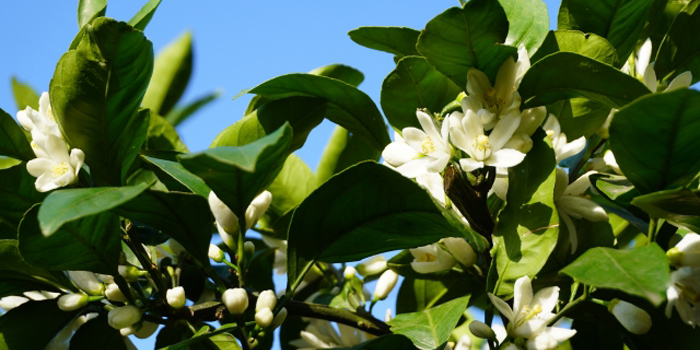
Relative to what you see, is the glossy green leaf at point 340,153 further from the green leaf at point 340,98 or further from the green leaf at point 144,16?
the green leaf at point 144,16

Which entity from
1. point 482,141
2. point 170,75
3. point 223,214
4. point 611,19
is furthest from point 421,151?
point 170,75

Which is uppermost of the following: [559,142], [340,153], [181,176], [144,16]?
[144,16]

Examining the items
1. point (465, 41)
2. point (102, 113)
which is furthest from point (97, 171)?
point (465, 41)

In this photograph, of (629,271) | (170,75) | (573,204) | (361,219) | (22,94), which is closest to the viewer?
(629,271)

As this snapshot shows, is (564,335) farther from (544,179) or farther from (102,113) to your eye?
(102,113)

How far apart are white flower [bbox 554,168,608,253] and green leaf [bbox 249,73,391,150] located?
375 mm

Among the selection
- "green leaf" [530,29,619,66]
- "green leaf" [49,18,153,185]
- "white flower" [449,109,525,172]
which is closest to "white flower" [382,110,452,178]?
"white flower" [449,109,525,172]

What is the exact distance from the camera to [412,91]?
1.31 m

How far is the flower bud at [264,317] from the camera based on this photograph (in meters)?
1.10

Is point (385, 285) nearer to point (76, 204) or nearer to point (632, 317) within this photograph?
point (632, 317)

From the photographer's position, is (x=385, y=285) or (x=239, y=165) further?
(x=385, y=285)

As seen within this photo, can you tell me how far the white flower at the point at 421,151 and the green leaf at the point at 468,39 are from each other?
10 cm

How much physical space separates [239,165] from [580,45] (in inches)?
28.8

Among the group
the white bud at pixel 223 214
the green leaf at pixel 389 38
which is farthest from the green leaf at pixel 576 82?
the white bud at pixel 223 214
